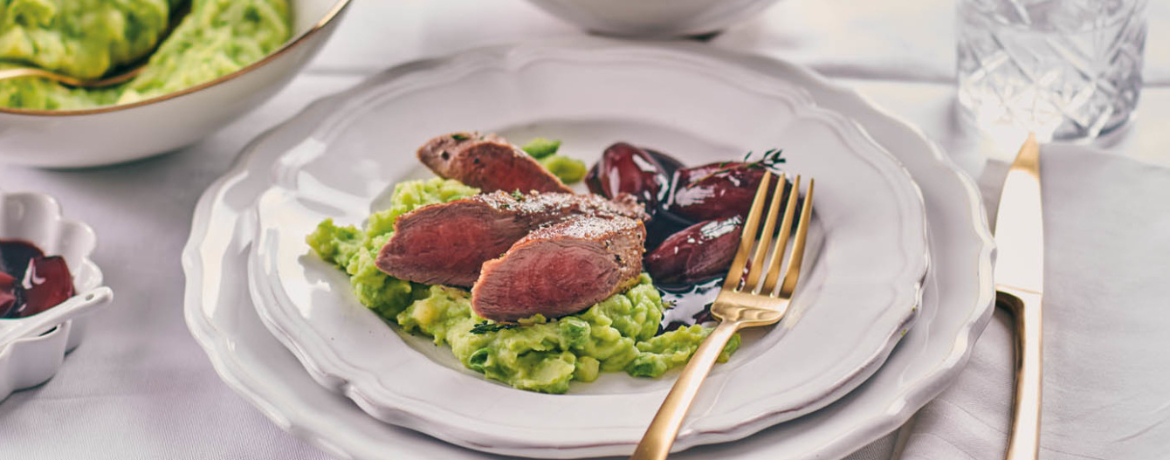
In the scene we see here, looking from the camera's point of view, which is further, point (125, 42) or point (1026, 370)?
Answer: point (125, 42)

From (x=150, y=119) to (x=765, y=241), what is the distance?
1652 mm

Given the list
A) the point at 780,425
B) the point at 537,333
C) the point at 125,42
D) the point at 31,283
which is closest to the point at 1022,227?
the point at 780,425

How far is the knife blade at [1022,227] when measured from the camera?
2377mm

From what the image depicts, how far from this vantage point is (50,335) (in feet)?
7.30

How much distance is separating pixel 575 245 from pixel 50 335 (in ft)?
3.93

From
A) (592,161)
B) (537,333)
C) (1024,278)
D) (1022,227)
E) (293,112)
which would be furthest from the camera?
(293,112)

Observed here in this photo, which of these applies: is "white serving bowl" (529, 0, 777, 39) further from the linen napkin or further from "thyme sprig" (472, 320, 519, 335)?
"thyme sprig" (472, 320, 519, 335)

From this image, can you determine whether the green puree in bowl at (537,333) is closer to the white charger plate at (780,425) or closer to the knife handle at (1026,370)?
the white charger plate at (780,425)

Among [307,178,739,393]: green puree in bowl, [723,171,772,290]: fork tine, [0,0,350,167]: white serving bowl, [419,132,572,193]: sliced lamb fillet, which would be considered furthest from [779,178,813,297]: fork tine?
[0,0,350,167]: white serving bowl

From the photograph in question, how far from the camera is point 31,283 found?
7.79 ft

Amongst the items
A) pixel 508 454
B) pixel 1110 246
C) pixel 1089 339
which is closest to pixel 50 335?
pixel 508 454

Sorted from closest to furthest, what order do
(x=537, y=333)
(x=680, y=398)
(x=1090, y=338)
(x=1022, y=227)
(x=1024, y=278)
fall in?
(x=680, y=398), (x=537, y=333), (x=1090, y=338), (x=1024, y=278), (x=1022, y=227)

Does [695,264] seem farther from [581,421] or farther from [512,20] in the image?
[512,20]

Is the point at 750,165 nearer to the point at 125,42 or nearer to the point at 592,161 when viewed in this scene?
the point at 592,161
